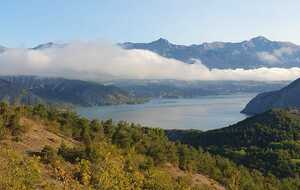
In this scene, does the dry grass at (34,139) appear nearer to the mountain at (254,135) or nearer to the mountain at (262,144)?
the mountain at (262,144)

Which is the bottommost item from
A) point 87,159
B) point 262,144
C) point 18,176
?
point 262,144

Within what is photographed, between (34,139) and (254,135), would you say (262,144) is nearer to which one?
(254,135)

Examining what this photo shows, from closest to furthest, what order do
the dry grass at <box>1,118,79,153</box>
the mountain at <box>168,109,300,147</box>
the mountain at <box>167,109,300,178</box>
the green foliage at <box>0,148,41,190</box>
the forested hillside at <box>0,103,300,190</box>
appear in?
the green foliage at <box>0,148,41,190</box> → the forested hillside at <box>0,103,300,190</box> → the dry grass at <box>1,118,79,153</box> → the mountain at <box>167,109,300,178</box> → the mountain at <box>168,109,300,147</box>

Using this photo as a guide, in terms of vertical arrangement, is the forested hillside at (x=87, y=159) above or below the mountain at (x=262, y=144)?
above

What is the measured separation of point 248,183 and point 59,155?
36.2 metres

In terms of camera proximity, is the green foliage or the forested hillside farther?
the forested hillside

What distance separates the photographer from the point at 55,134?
170ft

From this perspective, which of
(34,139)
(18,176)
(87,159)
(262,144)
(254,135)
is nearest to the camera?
(18,176)

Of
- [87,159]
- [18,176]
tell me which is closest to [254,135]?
[87,159]

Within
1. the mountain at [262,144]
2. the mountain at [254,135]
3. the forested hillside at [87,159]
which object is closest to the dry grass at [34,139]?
the forested hillside at [87,159]

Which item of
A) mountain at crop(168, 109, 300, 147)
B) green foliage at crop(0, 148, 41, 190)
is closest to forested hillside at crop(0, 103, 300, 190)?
green foliage at crop(0, 148, 41, 190)

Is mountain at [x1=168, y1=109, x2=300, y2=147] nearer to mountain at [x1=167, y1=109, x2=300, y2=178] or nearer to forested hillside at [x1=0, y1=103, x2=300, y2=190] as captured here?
mountain at [x1=167, y1=109, x2=300, y2=178]

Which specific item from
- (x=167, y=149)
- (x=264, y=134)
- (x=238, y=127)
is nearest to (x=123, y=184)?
(x=167, y=149)

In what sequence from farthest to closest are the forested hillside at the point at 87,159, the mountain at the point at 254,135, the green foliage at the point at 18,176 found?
the mountain at the point at 254,135
the forested hillside at the point at 87,159
the green foliage at the point at 18,176
